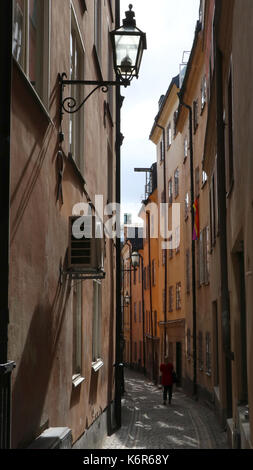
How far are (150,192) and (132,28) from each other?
39.8m

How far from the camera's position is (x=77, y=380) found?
986 cm

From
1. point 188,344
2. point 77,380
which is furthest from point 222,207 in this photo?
point 188,344

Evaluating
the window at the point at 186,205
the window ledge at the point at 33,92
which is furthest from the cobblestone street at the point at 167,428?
the window at the point at 186,205

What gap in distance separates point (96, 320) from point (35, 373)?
7399 mm

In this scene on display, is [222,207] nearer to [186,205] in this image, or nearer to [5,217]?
[5,217]

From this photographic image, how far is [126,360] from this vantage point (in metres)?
63.2

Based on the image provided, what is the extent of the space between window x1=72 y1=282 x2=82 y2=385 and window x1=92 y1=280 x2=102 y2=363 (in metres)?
2.79

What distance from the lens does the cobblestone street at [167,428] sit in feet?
44.7

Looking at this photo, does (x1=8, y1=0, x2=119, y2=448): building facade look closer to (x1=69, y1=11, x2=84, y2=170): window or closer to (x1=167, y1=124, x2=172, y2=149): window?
(x1=69, y1=11, x2=84, y2=170): window

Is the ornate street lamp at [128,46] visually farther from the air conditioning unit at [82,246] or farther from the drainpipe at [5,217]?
the drainpipe at [5,217]

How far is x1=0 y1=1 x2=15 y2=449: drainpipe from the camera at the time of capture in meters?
4.55

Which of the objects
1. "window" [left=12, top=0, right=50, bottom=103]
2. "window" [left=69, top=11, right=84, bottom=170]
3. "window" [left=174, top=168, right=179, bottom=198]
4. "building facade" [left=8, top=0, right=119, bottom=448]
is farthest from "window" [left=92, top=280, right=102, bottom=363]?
"window" [left=174, top=168, right=179, bottom=198]
